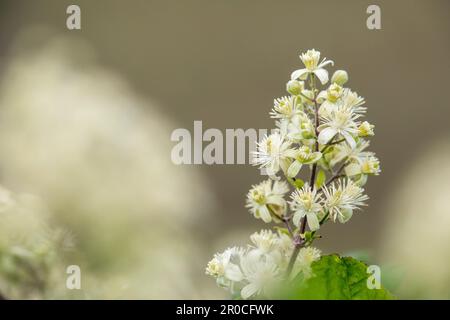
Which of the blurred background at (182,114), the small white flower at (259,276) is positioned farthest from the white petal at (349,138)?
the blurred background at (182,114)

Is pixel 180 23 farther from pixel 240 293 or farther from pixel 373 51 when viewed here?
pixel 240 293

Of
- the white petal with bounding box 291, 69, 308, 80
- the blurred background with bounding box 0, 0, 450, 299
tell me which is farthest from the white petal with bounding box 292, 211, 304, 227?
the blurred background with bounding box 0, 0, 450, 299

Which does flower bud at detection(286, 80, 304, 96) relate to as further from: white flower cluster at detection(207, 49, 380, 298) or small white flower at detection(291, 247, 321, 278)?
small white flower at detection(291, 247, 321, 278)

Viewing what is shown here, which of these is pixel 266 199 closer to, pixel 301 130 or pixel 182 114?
pixel 301 130
